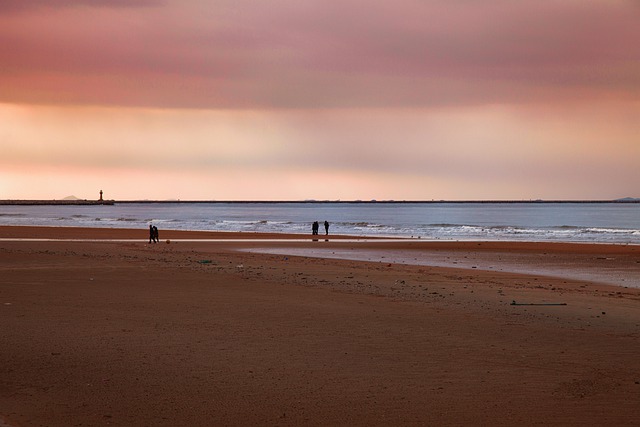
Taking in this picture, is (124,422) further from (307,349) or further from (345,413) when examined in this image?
(307,349)

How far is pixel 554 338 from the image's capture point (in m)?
10.9

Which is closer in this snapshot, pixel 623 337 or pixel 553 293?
pixel 623 337

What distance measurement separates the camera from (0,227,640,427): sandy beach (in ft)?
24.1

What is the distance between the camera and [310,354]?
973 cm

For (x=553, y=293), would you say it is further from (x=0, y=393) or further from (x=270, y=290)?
(x=0, y=393)

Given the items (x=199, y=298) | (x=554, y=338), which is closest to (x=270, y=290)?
(x=199, y=298)

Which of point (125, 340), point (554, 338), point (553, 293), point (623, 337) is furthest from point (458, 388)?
point (553, 293)

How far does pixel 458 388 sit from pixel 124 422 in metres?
3.76

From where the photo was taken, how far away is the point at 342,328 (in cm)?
1162

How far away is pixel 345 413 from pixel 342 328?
4333 mm

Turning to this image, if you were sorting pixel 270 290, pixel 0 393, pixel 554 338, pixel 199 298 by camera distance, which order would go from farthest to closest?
pixel 270 290 → pixel 199 298 → pixel 554 338 → pixel 0 393

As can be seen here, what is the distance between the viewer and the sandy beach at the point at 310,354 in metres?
7.36

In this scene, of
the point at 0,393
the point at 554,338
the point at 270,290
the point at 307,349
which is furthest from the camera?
the point at 270,290

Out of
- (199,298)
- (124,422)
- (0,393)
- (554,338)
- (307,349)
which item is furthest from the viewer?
(199,298)
